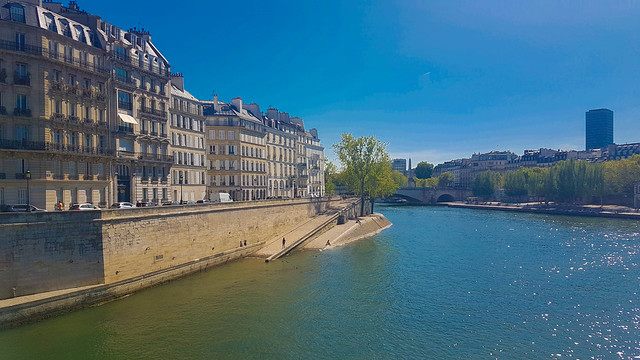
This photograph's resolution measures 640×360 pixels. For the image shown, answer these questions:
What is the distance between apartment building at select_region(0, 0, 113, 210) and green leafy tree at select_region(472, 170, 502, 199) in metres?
119

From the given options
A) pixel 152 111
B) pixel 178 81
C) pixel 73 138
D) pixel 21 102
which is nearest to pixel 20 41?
pixel 21 102

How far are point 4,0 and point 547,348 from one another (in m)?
43.5

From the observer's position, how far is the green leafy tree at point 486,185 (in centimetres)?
12650

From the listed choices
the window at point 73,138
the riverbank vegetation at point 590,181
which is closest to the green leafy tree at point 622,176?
the riverbank vegetation at point 590,181

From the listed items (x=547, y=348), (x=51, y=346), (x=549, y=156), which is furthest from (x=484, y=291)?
(x=549, y=156)

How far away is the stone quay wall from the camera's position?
22.5 m

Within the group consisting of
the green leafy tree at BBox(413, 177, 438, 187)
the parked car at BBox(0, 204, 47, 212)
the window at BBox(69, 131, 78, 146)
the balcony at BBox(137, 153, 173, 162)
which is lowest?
the green leafy tree at BBox(413, 177, 438, 187)

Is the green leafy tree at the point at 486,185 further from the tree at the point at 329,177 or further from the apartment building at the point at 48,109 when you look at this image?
the apartment building at the point at 48,109

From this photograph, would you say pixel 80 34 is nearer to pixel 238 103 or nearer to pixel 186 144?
pixel 186 144

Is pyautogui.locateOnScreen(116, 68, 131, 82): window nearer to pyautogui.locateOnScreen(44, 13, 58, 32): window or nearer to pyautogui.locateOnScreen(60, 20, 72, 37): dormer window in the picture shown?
pyautogui.locateOnScreen(60, 20, 72, 37): dormer window

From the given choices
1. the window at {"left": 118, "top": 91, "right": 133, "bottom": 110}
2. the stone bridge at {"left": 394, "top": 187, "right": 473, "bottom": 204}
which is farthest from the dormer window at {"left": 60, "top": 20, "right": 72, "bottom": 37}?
the stone bridge at {"left": 394, "top": 187, "right": 473, "bottom": 204}

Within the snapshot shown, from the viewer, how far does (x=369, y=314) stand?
2442cm

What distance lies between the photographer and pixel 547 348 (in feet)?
65.0

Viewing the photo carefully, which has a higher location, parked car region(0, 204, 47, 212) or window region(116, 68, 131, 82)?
window region(116, 68, 131, 82)
